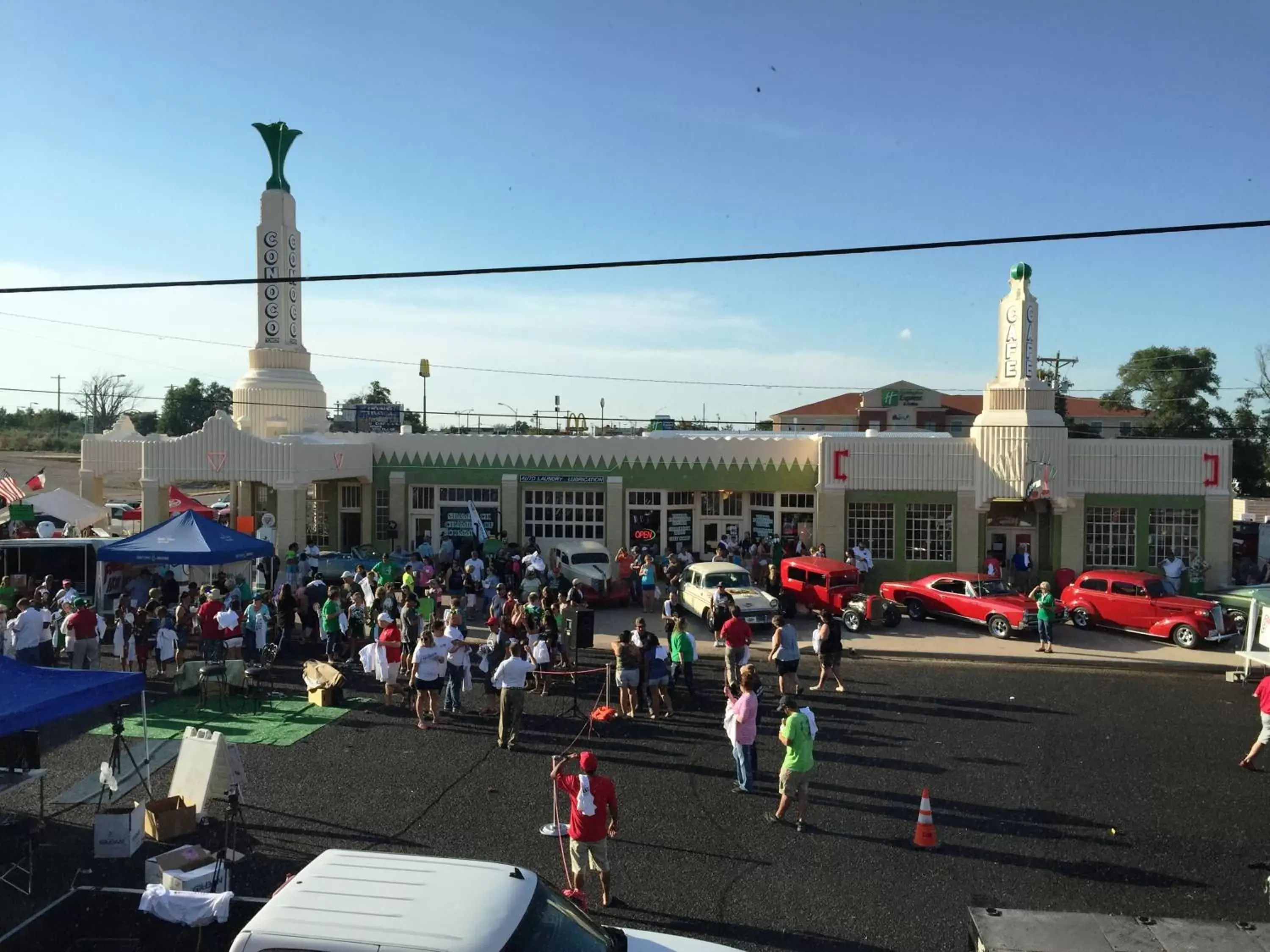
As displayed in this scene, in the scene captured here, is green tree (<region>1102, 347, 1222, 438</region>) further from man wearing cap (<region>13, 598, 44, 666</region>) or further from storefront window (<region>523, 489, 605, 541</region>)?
man wearing cap (<region>13, 598, 44, 666</region>)

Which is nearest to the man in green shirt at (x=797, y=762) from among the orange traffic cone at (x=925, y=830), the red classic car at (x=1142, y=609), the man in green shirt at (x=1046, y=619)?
the orange traffic cone at (x=925, y=830)

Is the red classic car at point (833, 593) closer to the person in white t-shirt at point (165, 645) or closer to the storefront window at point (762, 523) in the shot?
the storefront window at point (762, 523)

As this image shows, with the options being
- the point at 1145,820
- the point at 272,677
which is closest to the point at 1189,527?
the point at 1145,820

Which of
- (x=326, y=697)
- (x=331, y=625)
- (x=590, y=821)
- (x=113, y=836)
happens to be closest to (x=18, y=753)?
(x=113, y=836)

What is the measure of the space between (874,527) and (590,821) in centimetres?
1976

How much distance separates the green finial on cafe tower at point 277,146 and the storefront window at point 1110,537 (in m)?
26.7

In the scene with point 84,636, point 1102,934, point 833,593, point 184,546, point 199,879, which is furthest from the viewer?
point 833,593

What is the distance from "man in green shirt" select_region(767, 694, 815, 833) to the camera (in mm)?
9562

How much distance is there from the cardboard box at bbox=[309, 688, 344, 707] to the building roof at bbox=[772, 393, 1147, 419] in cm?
5752

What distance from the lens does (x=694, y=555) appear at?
1103 inches

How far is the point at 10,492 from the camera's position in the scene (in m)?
27.5

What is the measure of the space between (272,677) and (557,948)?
40.7 ft

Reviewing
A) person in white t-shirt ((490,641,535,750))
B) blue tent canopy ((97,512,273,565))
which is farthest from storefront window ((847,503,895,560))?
person in white t-shirt ((490,641,535,750))

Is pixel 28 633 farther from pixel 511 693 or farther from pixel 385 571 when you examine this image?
pixel 511 693
